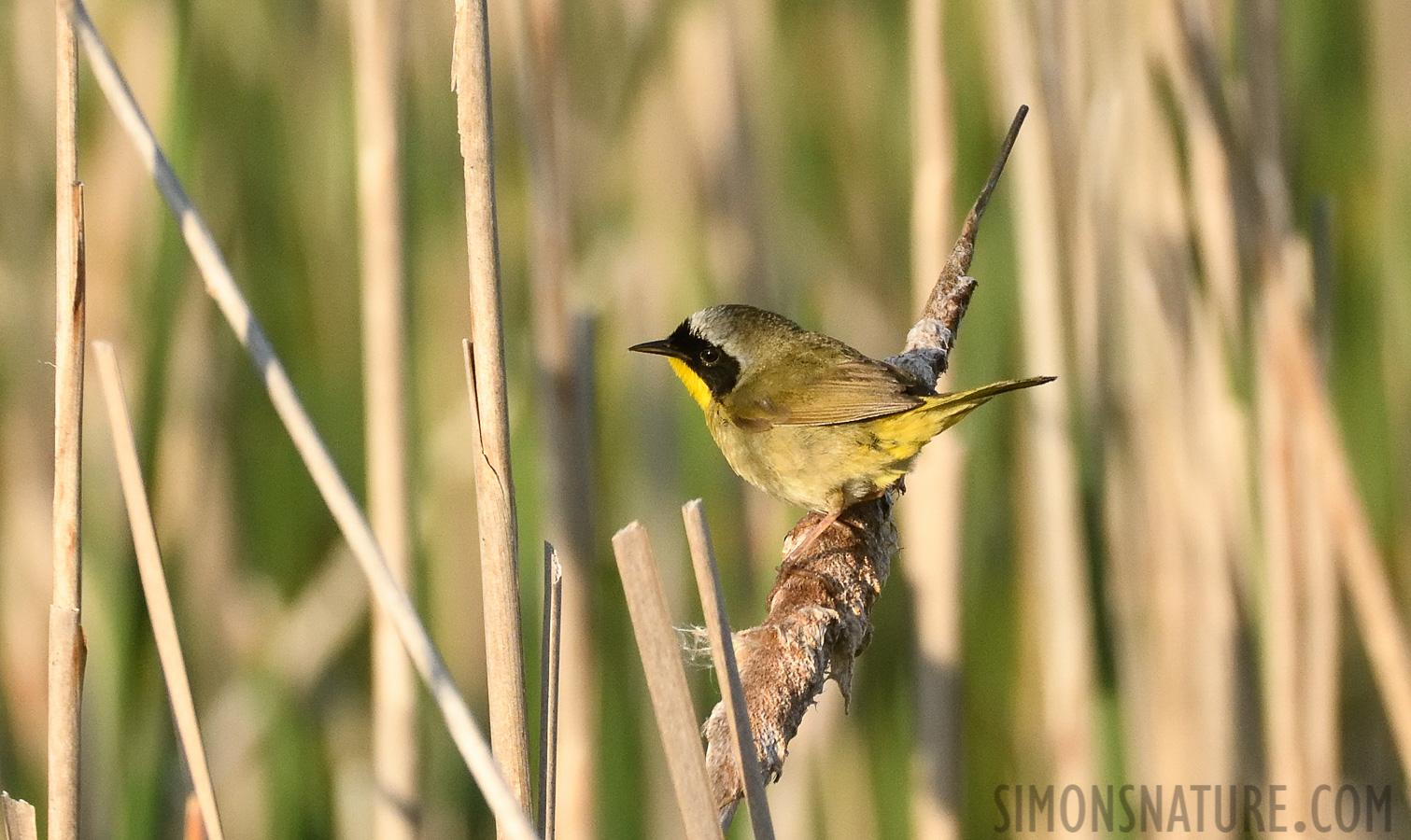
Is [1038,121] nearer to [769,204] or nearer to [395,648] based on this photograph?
[769,204]

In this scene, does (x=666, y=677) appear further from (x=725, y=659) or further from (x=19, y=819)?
(x=19, y=819)

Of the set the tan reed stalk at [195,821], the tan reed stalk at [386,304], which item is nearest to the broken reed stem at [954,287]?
the tan reed stalk at [386,304]

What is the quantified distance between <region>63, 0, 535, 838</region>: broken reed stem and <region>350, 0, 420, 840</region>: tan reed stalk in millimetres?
714

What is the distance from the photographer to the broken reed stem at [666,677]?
2.94ft

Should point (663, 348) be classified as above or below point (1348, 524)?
above

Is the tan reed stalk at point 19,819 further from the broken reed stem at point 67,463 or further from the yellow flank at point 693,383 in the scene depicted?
A: the yellow flank at point 693,383

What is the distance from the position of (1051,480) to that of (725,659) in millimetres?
1419

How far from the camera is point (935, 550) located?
7.04 feet

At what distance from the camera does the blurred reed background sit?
2.12 meters

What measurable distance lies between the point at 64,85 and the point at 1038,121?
1542 mm

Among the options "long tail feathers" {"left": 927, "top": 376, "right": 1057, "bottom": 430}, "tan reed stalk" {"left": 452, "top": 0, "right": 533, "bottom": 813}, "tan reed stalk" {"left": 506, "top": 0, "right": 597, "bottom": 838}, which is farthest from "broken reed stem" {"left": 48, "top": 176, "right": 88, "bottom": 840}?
"long tail feathers" {"left": 927, "top": 376, "right": 1057, "bottom": 430}

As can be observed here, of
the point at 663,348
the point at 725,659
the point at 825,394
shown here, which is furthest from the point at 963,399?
the point at 725,659

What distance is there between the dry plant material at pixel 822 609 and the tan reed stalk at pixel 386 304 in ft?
1.95

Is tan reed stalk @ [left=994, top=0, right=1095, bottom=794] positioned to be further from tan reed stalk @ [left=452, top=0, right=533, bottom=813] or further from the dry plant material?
tan reed stalk @ [left=452, top=0, right=533, bottom=813]
